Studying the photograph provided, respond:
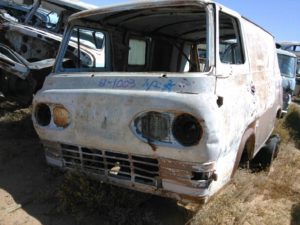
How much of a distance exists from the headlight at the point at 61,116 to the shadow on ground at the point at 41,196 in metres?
0.74

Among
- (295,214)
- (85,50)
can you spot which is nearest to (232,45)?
(295,214)

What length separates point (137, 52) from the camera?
19.4 ft

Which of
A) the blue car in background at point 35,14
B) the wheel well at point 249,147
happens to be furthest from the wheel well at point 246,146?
the blue car in background at point 35,14

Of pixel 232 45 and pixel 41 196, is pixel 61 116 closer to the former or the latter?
pixel 41 196

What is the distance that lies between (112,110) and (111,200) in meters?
1.02

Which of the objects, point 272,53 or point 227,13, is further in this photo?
point 272,53

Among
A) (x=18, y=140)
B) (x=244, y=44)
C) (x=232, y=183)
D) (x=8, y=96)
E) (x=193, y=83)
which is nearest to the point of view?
(x=193, y=83)

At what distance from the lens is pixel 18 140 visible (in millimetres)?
6020

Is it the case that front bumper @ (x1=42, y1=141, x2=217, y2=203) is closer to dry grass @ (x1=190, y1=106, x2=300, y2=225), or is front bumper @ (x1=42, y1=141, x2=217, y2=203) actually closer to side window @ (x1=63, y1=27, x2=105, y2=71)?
dry grass @ (x1=190, y1=106, x2=300, y2=225)

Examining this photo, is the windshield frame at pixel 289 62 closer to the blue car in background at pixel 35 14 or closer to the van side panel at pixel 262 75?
the van side panel at pixel 262 75

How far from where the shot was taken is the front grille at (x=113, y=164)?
367cm

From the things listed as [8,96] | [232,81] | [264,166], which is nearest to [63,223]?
[232,81]

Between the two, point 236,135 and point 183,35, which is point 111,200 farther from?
point 183,35

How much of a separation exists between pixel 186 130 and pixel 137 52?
2.69 m
